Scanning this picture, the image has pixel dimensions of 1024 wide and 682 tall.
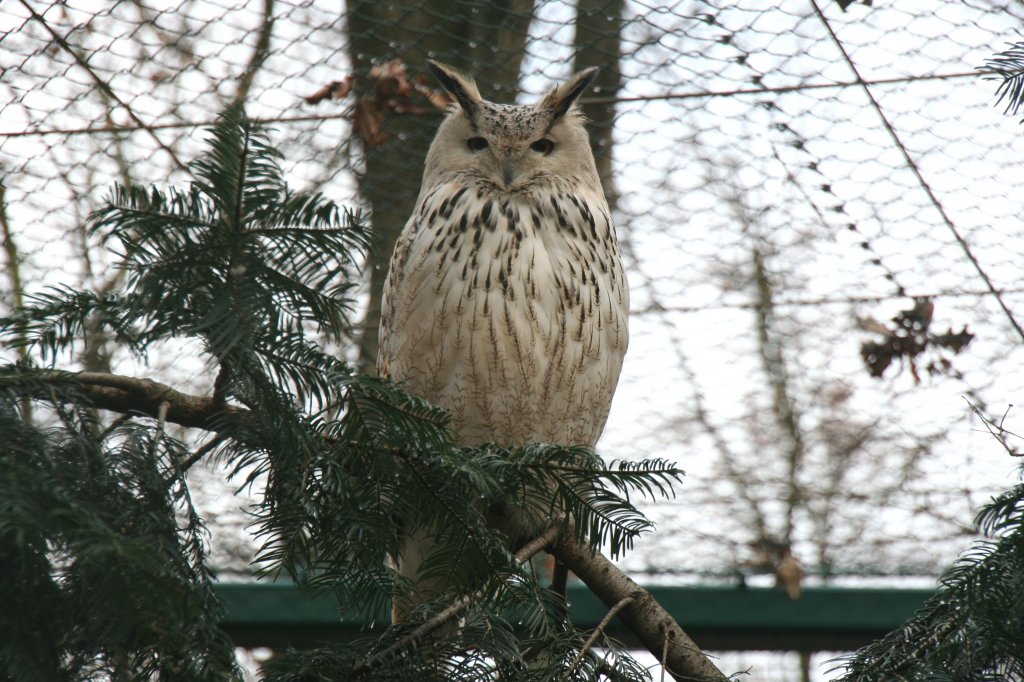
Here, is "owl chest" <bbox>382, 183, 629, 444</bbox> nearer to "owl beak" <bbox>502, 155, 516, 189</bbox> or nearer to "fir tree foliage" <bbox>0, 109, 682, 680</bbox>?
"owl beak" <bbox>502, 155, 516, 189</bbox>

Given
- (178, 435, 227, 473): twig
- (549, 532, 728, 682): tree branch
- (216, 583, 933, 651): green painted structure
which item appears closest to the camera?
(178, 435, 227, 473): twig

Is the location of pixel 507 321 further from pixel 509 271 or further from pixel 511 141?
pixel 511 141

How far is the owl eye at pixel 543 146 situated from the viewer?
Result: 7.72ft

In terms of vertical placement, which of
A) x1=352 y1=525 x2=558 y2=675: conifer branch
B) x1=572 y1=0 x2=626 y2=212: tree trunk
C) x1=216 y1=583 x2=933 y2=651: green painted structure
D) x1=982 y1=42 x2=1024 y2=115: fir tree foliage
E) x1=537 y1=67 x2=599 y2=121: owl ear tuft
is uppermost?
x1=572 y1=0 x2=626 y2=212: tree trunk

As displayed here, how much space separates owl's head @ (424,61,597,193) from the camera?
2277 mm

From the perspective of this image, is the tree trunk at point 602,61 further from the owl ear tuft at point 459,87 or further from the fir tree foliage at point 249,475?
the fir tree foliage at point 249,475

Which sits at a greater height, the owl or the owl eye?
the owl eye

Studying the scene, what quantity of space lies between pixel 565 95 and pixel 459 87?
250mm

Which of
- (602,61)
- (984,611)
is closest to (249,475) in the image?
(984,611)

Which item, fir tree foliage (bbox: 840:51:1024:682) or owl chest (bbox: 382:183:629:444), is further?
owl chest (bbox: 382:183:629:444)

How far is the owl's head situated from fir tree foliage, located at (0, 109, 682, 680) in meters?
1.12

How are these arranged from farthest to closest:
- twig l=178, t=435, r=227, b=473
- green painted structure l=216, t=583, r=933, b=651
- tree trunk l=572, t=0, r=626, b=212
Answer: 1. green painted structure l=216, t=583, r=933, b=651
2. tree trunk l=572, t=0, r=626, b=212
3. twig l=178, t=435, r=227, b=473

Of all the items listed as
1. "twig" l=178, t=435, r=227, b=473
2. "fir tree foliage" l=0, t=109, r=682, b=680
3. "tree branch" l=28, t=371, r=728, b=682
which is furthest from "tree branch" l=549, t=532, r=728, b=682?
"twig" l=178, t=435, r=227, b=473

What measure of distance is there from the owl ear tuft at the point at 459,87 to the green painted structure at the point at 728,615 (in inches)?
64.2
